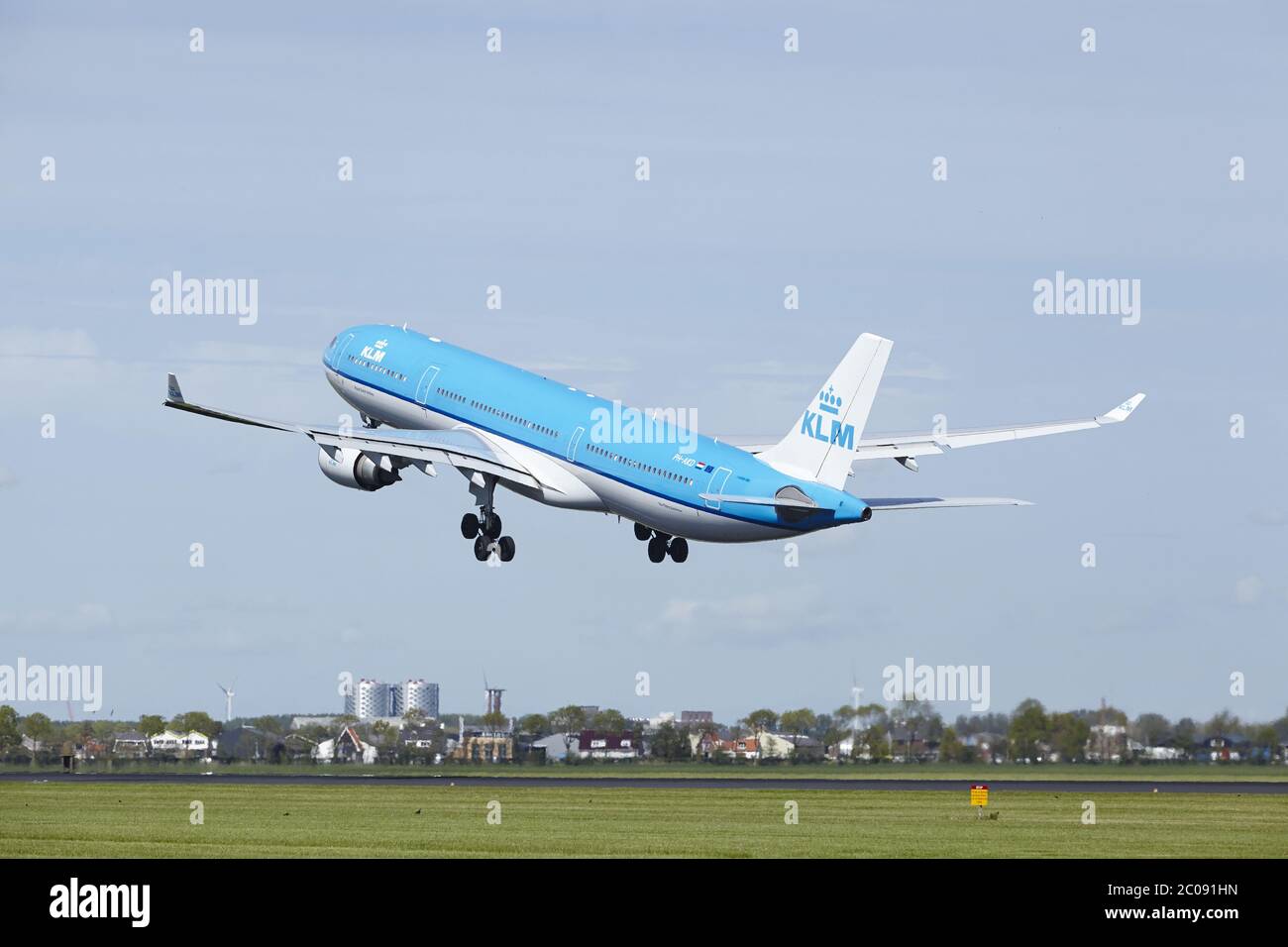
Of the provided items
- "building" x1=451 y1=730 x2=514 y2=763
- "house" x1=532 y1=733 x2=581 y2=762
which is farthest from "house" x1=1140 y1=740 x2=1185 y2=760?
"building" x1=451 y1=730 x2=514 y2=763

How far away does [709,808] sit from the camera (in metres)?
72.6

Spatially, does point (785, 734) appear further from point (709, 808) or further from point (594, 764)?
point (709, 808)

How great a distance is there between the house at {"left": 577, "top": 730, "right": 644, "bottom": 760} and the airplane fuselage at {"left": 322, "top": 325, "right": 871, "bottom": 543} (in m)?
32.5

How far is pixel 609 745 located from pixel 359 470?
39703mm

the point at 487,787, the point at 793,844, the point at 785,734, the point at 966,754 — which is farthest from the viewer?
the point at 785,734

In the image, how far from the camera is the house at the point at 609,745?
4702 inches

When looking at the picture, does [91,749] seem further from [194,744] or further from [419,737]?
[419,737]

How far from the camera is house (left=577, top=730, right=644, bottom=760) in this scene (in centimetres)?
11944

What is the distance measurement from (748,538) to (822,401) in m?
6.18

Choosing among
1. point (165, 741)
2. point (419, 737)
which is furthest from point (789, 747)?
point (165, 741)

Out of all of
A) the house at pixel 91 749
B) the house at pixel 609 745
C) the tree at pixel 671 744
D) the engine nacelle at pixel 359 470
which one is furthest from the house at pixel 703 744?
the engine nacelle at pixel 359 470

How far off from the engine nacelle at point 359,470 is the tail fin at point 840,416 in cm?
1894

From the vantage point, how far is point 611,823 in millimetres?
65438
